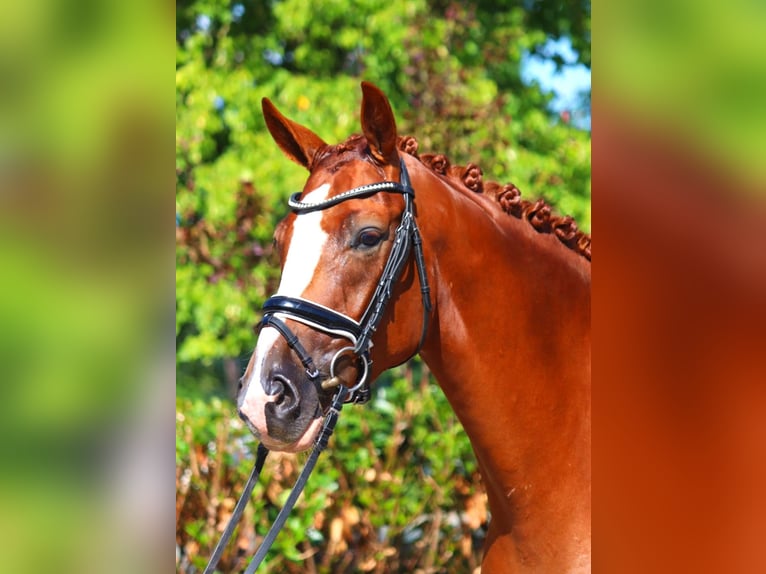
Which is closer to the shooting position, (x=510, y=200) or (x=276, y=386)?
(x=276, y=386)

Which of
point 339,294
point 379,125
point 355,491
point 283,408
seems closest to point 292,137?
point 379,125

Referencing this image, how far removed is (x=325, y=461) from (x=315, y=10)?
3.08m

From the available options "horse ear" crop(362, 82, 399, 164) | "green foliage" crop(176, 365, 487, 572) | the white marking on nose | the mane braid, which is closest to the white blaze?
the white marking on nose

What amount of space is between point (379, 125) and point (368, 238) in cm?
33

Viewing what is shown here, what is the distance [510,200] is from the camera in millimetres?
2439

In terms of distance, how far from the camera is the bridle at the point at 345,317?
202 centimetres

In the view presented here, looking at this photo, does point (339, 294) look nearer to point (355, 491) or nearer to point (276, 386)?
point (276, 386)

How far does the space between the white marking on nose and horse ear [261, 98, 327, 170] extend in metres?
0.36

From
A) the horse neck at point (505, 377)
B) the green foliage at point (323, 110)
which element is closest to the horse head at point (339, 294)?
the horse neck at point (505, 377)

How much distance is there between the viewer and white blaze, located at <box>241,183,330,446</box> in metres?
1.96
